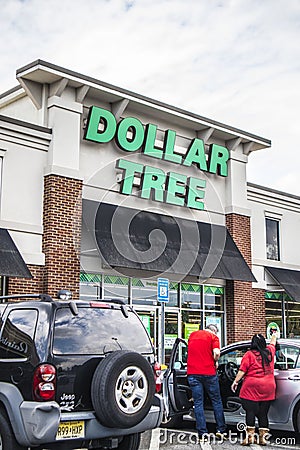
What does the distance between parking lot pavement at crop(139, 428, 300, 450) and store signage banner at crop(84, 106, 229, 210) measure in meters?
8.60

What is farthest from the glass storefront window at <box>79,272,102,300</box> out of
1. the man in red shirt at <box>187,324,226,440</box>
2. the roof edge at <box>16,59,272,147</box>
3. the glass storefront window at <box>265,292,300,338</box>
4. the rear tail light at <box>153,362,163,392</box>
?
the rear tail light at <box>153,362,163,392</box>

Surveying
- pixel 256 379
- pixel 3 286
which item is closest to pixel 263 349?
pixel 256 379

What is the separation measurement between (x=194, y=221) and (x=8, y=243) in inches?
257

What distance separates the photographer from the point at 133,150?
18625 millimetres

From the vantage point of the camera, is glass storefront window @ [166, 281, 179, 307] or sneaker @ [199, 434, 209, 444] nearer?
sneaker @ [199, 434, 209, 444]

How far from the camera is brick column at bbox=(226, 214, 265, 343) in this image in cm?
2048

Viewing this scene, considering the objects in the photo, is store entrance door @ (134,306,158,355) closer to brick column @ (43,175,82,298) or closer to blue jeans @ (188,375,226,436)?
brick column @ (43,175,82,298)

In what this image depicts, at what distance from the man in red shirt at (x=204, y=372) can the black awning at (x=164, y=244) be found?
19.0ft

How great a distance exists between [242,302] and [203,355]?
10270 mm

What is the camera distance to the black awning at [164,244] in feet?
55.0

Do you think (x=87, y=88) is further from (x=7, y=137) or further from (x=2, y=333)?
(x=2, y=333)

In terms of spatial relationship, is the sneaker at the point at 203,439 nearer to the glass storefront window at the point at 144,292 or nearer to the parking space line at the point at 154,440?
the parking space line at the point at 154,440

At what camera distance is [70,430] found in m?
7.04

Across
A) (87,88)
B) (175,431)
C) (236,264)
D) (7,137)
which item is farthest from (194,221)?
(175,431)
